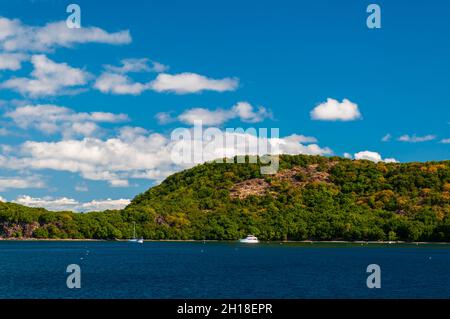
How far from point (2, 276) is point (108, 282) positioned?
30.6 meters

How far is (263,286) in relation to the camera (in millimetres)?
117250

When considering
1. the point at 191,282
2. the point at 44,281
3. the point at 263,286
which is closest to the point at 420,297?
the point at 263,286
